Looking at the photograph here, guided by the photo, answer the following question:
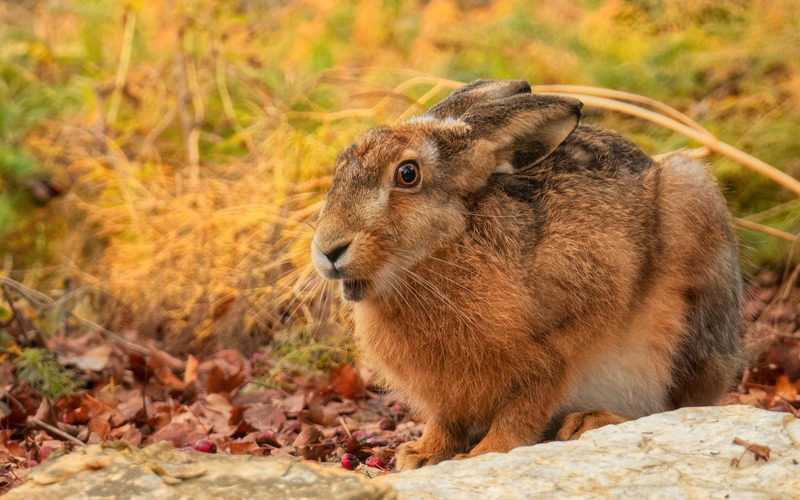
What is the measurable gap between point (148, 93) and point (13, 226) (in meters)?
1.66

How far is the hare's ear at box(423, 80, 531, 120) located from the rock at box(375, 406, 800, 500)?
138cm

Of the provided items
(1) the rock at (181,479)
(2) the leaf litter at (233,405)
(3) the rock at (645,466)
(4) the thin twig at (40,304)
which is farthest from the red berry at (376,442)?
(4) the thin twig at (40,304)

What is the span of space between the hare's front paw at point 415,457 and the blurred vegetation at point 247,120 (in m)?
1.33

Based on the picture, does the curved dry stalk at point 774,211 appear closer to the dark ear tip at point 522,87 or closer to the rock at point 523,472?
the dark ear tip at point 522,87

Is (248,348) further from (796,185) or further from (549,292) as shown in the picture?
(796,185)

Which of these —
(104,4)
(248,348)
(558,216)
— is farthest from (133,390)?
(104,4)

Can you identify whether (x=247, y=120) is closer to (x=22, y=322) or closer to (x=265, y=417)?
(x=22, y=322)

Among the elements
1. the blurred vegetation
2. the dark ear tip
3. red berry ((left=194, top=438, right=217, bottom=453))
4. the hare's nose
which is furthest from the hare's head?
the blurred vegetation

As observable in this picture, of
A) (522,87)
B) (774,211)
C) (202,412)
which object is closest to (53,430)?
(202,412)

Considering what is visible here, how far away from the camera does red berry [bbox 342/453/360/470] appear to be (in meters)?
3.25

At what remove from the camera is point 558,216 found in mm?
3117

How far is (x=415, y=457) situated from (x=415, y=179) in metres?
1.01

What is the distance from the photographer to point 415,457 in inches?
123

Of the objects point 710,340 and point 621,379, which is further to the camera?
point 710,340
